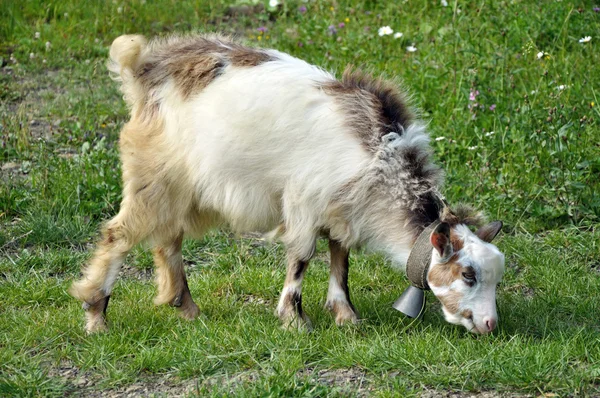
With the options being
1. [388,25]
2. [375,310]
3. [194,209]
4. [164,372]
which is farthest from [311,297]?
[388,25]

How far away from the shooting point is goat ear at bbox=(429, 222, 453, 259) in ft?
15.0

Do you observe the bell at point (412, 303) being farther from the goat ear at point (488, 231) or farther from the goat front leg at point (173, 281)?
the goat front leg at point (173, 281)

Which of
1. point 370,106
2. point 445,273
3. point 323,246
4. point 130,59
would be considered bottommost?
point 323,246

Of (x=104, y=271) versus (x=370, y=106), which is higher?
(x=370, y=106)

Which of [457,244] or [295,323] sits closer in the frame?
[457,244]

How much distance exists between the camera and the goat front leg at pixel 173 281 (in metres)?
5.38

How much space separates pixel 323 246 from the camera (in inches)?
253

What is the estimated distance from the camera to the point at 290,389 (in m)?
4.23

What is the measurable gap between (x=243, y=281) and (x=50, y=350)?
1.37 m

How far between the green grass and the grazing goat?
0.27m

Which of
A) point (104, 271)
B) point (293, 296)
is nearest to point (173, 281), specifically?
point (104, 271)

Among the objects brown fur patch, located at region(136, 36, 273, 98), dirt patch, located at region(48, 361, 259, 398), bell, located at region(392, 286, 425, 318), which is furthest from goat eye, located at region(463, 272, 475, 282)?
brown fur patch, located at region(136, 36, 273, 98)

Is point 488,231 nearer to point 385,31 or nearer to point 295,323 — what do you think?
point 295,323

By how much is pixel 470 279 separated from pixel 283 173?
3.59 feet
